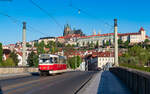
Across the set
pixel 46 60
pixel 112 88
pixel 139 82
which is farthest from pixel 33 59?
pixel 139 82

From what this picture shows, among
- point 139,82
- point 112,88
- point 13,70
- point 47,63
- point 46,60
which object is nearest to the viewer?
point 139,82

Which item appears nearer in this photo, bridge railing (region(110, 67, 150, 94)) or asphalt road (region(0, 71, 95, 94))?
bridge railing (region(110, 67, 150, 94))

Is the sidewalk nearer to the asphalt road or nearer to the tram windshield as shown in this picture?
the asphalt road

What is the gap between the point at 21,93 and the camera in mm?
14477

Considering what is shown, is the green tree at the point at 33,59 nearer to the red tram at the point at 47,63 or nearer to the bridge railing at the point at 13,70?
the bridge railing at the point at 13,70

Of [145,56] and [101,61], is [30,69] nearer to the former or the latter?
[145,56]

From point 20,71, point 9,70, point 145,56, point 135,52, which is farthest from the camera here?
point 135,52

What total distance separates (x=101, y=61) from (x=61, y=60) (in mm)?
146919

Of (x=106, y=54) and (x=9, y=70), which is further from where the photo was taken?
(x=106, y=54)

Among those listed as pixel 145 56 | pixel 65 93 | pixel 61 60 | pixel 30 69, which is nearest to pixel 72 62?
pixel 145 56

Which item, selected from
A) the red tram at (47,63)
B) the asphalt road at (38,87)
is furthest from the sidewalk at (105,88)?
the red tram at (47,63)

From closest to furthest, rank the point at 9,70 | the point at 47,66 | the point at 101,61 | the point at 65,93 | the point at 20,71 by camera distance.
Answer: the point at 65,93 < the point at 47,66 < the point at 9,70 < the point at 20,71 < the point at 101,61

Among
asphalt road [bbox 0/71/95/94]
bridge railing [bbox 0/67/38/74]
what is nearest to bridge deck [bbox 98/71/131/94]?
asphalt road [bbox 0/71/95/94]

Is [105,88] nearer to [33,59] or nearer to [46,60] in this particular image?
[46,60]
